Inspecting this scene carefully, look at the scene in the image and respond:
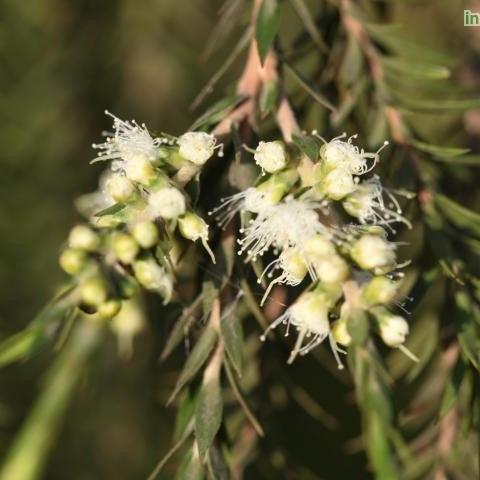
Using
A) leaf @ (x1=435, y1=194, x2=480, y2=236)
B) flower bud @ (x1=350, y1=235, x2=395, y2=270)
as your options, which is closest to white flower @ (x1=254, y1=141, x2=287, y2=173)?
flower bud @ (x1=350, y1=235, x2=395, y2=270)

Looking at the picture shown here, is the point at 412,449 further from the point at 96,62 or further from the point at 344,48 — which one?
the point at 96,62

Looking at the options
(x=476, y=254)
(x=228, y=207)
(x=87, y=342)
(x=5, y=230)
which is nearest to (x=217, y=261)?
(x=228, y=207)

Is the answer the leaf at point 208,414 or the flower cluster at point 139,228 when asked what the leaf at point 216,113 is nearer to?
the flower cluster at point 139,228

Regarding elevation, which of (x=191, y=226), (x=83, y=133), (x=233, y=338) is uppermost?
(x=191, y=226)

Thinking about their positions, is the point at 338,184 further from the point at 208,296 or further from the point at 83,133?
the point at 83,133

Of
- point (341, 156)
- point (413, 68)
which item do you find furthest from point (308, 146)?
point (413, 68)

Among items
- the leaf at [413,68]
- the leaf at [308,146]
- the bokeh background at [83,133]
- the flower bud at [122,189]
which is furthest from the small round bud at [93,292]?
the bokeh background at [83,133]
